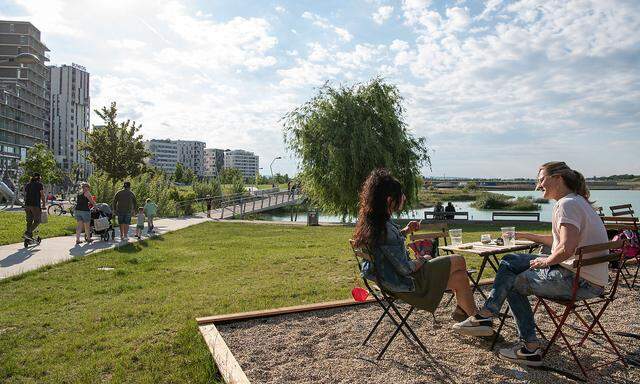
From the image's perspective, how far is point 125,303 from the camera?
238 inches

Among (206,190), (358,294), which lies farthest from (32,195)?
(206,190)

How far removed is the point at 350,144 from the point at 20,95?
85.2 metres

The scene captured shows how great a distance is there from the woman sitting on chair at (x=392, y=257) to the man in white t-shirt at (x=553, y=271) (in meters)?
0.26

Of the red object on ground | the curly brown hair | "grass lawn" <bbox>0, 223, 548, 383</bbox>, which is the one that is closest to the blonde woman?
"grass lawn" <bbox>0, 223, 548, 383</bbox>

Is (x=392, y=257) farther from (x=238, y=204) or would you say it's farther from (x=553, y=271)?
(x=238, y=204)

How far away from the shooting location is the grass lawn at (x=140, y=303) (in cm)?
387

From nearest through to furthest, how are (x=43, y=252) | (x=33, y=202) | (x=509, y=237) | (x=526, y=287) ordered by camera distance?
(x=526, y=287), (x=509, y=237), (x=43, y=252), (x=33, y=202)

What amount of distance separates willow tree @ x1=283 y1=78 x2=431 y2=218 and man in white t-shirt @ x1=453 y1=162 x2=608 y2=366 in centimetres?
1900

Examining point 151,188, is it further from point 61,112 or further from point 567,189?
point 61,112

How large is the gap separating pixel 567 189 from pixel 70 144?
145972mm

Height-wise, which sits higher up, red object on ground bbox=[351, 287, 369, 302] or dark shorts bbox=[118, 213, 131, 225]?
dark shorts bbox=[118, 213, 131, 225]

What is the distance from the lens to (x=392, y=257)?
12.6ft

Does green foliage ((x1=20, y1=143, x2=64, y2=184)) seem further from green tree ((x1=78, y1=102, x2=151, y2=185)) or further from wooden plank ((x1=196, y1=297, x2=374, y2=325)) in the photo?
wooden plank ((x1=196, y1=297, x2=374, y2=325))

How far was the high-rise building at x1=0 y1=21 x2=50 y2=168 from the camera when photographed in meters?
79.9
